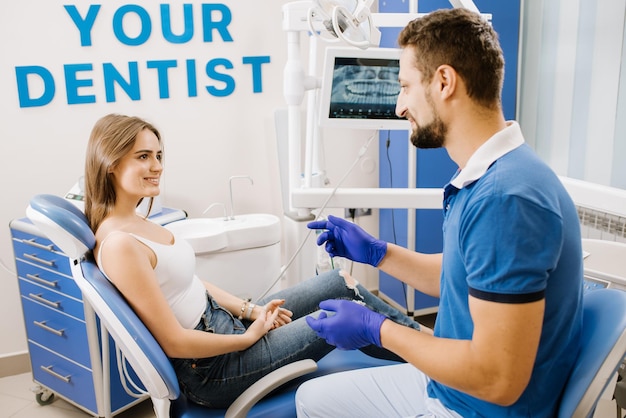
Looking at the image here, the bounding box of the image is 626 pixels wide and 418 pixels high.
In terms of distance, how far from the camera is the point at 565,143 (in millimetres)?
2529

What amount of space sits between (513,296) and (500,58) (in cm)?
48

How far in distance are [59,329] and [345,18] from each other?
1511 millimetres

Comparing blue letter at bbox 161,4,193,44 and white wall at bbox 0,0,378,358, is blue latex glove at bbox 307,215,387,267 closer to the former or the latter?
white wall at bbox 0,0,378,358

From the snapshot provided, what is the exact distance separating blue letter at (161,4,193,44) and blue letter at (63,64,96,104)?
347 mm

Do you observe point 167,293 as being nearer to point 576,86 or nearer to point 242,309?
point 242,309

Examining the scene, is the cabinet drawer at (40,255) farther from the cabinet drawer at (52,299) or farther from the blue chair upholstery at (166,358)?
the blue chair upholstery at (166,358)

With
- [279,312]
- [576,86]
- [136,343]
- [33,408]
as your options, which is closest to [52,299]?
[33,408]

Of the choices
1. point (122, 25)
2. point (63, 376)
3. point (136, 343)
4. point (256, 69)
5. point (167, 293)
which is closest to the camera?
point (136, 343)

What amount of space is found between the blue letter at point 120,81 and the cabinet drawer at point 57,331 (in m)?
0.89

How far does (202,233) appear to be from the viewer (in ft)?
7.25

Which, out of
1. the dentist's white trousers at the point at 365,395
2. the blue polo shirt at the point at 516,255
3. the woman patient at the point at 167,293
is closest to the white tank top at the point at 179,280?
the woman patient at the point at 167,293

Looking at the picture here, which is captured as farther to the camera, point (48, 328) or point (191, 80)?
point (191, 80)

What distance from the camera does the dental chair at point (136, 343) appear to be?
1257mm

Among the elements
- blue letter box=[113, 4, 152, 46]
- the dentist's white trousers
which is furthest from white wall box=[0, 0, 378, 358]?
the dentist's white trousers
